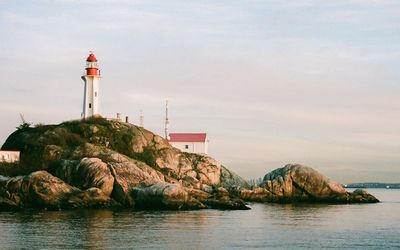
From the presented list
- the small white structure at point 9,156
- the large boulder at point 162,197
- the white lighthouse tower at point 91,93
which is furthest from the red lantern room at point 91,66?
the large boulder at point 162,197

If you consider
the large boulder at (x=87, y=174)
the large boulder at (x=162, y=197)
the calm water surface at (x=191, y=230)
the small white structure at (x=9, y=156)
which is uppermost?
the small white structure at (x=9, y=156)

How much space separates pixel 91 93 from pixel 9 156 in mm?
18145

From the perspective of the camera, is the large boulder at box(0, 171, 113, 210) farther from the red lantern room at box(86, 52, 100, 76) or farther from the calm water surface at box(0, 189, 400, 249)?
the red lantern room at box(86, 52, 100, 76)

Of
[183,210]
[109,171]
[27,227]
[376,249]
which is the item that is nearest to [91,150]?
[109,171]

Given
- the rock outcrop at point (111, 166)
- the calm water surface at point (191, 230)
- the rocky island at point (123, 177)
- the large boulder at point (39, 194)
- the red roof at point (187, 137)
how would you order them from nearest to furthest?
the calm water surface at point (191, 230), the large boulder at point (39, 194), the rocky island at point (123, 177), the rock outcrop at point (111, 166), the red roof at point (187, 137)

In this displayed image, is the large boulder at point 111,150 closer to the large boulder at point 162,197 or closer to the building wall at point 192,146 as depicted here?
the large boulder at point 162,197

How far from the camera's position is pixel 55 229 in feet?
155

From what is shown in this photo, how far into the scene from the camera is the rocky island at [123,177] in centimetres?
6650

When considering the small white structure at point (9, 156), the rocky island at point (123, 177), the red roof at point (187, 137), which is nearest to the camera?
the rocky island at point (123, 177)

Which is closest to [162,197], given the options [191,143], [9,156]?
[9,156]

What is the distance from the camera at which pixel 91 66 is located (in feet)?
314

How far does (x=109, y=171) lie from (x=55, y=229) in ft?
78.3

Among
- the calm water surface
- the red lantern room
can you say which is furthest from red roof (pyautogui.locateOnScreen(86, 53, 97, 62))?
the calm water surface

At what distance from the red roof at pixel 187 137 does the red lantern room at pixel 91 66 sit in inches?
740
